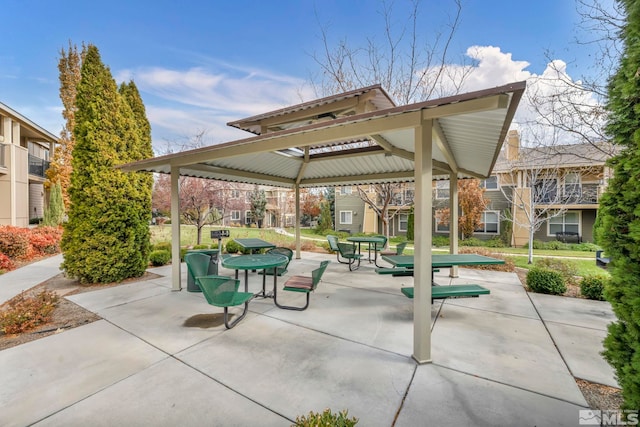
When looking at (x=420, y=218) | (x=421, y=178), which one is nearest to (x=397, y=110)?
(x=421, y=178)

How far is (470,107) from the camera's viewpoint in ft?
8.97

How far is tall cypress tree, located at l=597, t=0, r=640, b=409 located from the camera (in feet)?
5.94

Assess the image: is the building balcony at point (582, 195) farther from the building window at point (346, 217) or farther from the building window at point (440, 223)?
the building window at point (346, 217)

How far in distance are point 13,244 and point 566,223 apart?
28.8 m

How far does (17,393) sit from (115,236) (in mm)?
4922

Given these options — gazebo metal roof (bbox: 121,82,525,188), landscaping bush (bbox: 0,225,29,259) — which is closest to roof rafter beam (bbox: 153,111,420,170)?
gazebo metal roof (bbox: 121,82,525,188)

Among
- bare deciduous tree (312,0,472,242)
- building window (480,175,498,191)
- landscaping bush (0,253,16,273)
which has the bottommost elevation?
landscaping bush (0,253,16,273)

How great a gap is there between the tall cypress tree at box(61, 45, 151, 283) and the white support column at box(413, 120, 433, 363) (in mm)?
7301

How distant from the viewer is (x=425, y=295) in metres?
3.29

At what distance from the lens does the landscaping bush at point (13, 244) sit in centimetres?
930

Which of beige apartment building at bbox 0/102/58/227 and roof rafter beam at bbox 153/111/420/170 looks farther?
beige apartment building at bbox 0/102/58/227

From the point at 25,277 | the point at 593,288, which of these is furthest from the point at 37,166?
the point at 593,288

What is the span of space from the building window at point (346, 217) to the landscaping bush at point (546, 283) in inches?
752

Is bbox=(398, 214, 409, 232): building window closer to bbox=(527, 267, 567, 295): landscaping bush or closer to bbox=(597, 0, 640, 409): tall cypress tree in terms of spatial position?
bbox=(527, 267, 567, 295): landscaping bush
